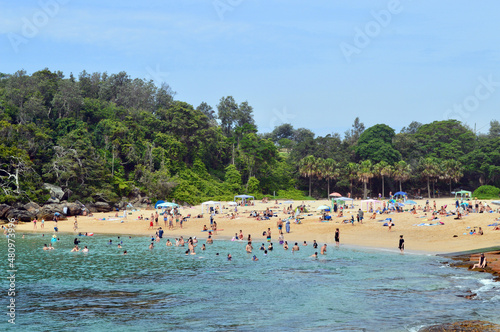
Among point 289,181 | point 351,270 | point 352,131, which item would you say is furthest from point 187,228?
point 352,131

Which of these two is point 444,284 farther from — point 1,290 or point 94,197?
point 94,197

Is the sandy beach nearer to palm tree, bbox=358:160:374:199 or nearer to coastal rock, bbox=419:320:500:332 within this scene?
coastal rock, bbox=419:320:500:332

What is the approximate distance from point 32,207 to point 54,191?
4.73 meters

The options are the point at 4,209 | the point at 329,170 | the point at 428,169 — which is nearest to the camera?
the point at 4,209

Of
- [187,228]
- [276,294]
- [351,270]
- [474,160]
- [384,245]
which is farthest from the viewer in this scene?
[474,160]

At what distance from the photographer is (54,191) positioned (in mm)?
58781

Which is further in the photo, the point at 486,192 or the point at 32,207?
the point at 486,192

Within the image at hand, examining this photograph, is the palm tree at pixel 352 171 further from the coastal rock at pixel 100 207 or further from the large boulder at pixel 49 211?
the large boulder at pixel 49 211

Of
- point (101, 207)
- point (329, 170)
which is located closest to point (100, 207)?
point (101, 207)

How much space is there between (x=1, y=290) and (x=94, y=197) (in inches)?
1591

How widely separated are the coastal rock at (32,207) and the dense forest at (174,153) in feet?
3.45

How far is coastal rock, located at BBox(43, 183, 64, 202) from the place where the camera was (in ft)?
191

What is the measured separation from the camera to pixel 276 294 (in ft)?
70.9

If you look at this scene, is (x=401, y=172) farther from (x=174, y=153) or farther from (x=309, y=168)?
(x=174, y=153)
